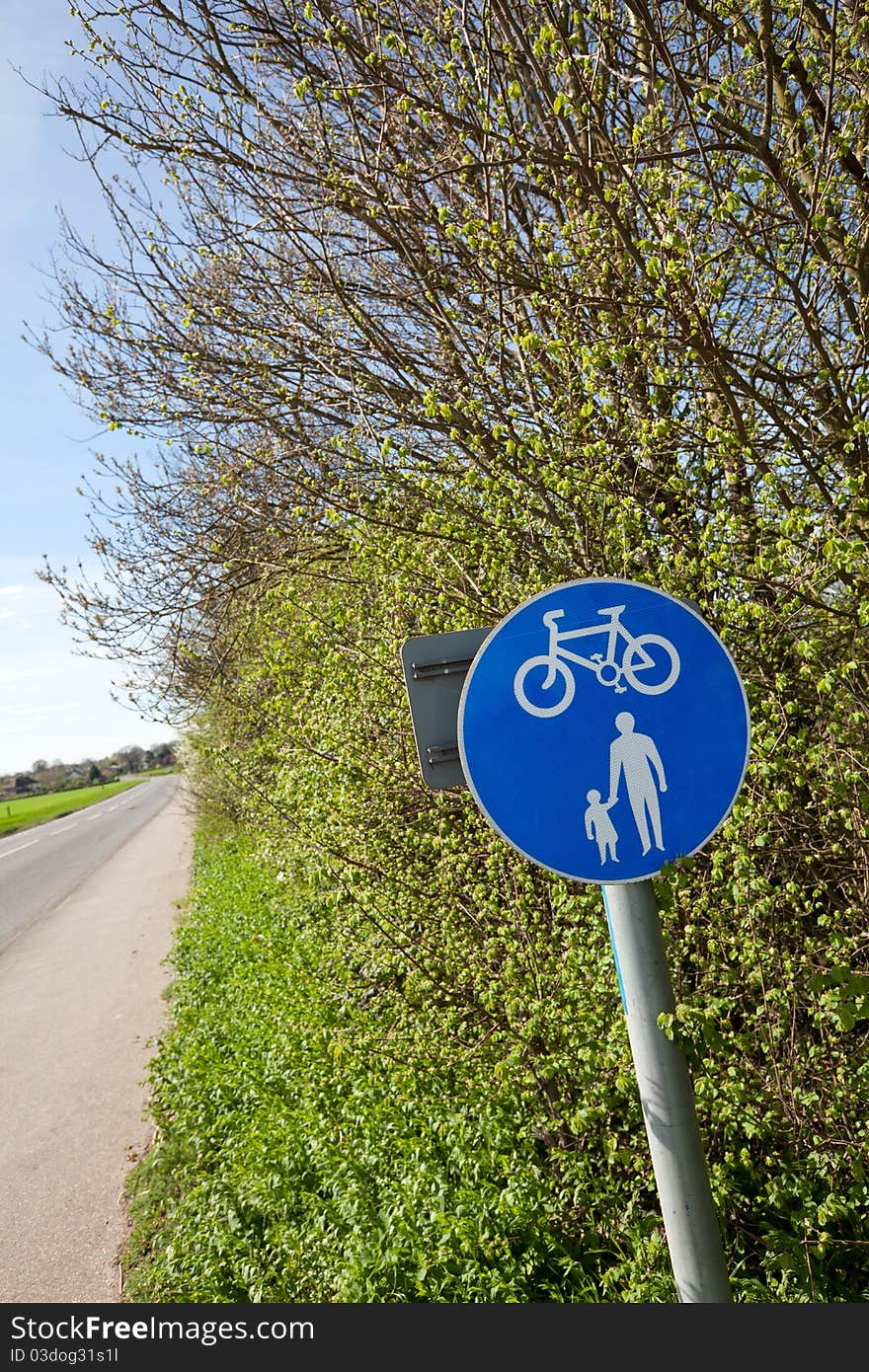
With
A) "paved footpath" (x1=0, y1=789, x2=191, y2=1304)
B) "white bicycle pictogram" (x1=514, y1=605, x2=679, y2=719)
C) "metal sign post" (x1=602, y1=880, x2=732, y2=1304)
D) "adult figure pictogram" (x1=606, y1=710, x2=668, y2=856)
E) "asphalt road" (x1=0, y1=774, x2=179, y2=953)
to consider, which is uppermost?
"white bicycle pictogram" (x1=514, y1=605, x2=679, y2=719)

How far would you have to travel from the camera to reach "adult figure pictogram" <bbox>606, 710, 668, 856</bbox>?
1930 millimetres

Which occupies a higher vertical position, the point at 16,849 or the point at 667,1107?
the point at 667,1107

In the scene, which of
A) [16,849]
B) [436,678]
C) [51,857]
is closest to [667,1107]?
[436,678]

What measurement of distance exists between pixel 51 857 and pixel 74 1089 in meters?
21.8

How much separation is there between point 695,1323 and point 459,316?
3.96 metres

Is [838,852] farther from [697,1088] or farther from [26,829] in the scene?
[26,829]

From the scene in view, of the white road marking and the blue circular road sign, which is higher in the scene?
the blue circular road sign

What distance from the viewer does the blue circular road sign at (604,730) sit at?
1937 mm

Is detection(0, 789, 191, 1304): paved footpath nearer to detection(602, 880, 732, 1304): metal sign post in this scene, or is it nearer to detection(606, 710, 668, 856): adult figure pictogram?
detection(602, 880, 732, 1304): metal sign post

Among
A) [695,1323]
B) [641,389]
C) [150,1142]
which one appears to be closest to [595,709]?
[695,1323]

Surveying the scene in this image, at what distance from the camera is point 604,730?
194 cm

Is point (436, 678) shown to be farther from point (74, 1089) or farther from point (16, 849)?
point (16, 849)

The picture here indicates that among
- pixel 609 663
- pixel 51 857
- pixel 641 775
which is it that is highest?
pixel 609 663

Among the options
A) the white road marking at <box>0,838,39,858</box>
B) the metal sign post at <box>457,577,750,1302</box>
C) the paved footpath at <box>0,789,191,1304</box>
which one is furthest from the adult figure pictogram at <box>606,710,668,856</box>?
the white road marking at <box>0,838,39,858</box>
